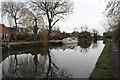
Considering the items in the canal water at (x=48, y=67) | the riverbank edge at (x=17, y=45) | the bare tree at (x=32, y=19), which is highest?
the bare tree at (x=32, y=19)

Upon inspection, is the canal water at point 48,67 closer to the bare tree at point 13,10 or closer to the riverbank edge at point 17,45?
the riverbank edge at point 17,45

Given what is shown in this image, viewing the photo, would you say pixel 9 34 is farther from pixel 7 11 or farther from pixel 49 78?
pixel 49 78

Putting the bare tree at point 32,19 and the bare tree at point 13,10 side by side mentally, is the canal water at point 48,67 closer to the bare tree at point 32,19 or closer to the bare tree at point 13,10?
the bare tree at point 32,19

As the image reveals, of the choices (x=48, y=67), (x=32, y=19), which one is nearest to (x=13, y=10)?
(x=32, y=19)

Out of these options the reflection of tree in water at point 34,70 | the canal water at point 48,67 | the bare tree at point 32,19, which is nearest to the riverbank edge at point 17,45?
the bare tree at point 32,19

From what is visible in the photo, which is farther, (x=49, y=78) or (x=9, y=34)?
(x=9, y=34)

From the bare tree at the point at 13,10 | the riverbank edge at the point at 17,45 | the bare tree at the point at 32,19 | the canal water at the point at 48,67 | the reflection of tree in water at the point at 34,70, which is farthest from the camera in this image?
the bare tree at the point at 13,10

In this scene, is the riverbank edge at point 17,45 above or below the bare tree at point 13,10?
below

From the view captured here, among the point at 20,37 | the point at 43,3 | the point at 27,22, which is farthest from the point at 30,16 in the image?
the point at 20,37

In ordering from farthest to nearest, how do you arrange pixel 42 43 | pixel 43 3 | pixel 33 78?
pixel 42 43
pixel 43 3
pixel 33 78

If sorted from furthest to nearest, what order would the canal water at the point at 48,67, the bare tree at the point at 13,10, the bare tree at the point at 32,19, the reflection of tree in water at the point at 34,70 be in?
the bare tree at the point at 13,10, the bare tree at the point at 32,19, the canal water at the point at 48,67, the reflection of tree in water at the point at 34,70

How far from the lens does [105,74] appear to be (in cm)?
966

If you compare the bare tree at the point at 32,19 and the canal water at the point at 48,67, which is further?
the bare tree at the point at 32,19

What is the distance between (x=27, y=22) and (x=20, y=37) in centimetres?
816
